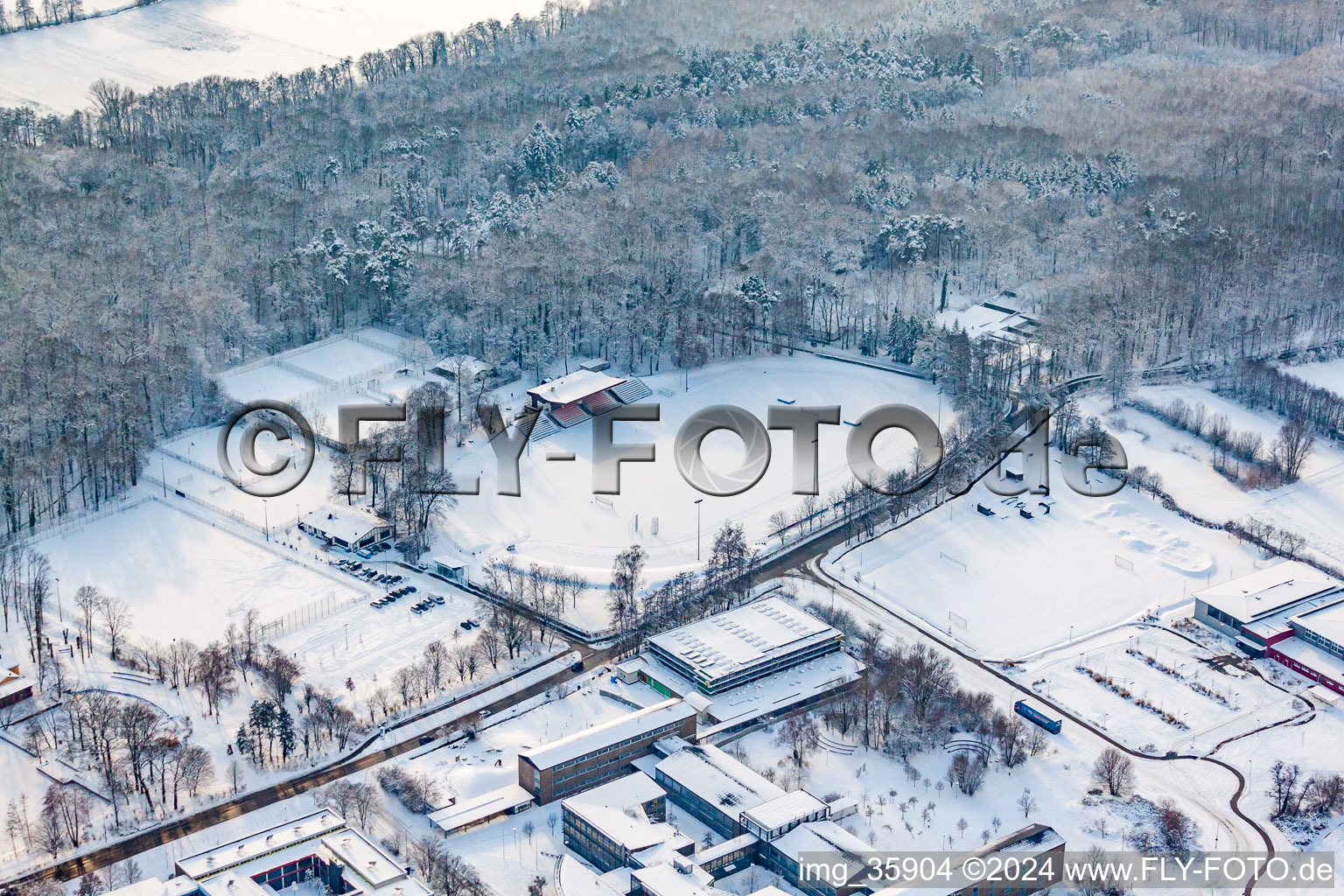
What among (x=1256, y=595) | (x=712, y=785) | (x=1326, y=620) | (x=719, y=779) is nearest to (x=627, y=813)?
(x=712, y=785)

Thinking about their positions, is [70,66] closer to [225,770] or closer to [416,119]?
[416,119]

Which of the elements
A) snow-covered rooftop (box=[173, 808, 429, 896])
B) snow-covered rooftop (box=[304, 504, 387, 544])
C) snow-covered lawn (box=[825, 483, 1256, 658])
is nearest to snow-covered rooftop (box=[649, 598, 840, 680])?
snow-covered lawn (box=[825, 483, 1256, 658])

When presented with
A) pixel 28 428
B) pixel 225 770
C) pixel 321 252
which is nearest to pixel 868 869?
pixel 225 770

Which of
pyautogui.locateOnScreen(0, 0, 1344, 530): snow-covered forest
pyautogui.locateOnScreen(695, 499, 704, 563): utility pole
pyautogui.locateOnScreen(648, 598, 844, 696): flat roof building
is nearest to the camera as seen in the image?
pyautogui.locateOnScreen(648, 598, 844, 696): flat roof building

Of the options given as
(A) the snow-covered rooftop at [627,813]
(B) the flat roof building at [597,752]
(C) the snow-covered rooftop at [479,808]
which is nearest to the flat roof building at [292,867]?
(C) the snow-covered rooftop at [479,808]

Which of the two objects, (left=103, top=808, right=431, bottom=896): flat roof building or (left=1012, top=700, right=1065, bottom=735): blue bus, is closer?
(left=103, top=808, right=431, bottom=896): flat roof building

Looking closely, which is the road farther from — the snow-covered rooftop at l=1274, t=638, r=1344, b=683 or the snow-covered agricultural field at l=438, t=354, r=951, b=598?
the snow-covered rooftop at l=1274, t=638, r=1344, b=683

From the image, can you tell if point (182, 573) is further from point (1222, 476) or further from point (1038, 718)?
point (1222, 476)
